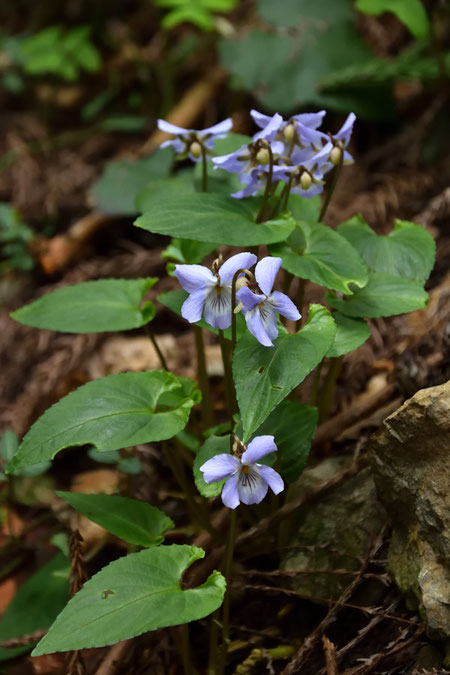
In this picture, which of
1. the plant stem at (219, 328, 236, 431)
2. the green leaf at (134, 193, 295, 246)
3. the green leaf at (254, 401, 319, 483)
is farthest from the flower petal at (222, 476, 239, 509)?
the green leaf at (134, 193, 295, 246)

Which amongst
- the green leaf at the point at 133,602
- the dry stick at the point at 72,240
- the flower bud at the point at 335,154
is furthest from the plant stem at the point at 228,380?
the dry stick at the point at 72,240

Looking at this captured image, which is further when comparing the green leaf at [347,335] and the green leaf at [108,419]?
the green leaf at [347,335]

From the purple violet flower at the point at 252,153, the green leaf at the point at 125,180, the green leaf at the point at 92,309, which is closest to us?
the purple violet flower at the point at 252,153

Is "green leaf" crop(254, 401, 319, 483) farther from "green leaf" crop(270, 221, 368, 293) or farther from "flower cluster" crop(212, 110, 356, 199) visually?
"flower cluster" crop(212, 110, 356, 199)

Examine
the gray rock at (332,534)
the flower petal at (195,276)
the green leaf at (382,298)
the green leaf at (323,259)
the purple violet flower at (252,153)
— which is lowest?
the gray rock at (332,534)

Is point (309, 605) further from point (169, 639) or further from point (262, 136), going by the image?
point (262, 136)

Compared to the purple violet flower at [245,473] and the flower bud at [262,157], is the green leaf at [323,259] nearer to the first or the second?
the flower bud at [262,157]
